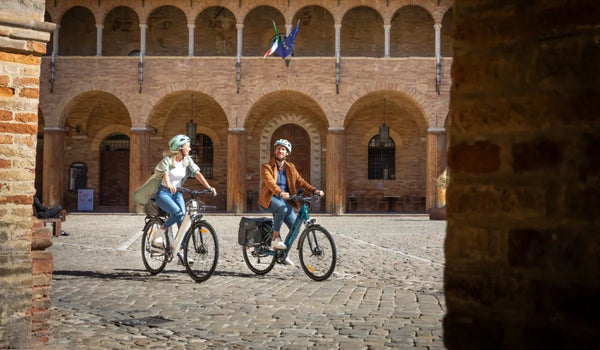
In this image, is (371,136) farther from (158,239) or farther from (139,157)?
(158,239)

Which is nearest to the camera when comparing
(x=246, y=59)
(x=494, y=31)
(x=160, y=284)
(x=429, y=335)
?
(x=494, y=31)

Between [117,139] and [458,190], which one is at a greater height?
[117,139]

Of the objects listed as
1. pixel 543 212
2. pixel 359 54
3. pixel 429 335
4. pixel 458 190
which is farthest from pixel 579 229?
pixel 359 54

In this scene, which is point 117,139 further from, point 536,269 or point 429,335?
point 536,269

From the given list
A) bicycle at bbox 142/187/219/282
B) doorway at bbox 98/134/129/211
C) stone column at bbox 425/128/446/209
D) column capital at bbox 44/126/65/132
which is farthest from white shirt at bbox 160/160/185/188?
doorway at bbox 98/134/129/211

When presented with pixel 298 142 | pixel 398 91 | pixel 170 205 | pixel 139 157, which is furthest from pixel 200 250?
pixel 298 142

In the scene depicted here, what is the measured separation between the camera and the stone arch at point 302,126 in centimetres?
2461

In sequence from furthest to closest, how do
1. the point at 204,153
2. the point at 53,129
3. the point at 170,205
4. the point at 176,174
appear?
the point at 204,153
the point at 53,129
the point at 176,174
the point at 170,205

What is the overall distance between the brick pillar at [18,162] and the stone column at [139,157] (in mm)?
18262

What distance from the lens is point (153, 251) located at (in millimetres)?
6734

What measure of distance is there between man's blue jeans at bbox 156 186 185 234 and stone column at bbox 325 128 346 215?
1512 cm

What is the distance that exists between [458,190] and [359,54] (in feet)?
76.7

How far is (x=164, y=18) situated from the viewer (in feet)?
81.5

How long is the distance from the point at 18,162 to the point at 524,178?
9.66 ft
